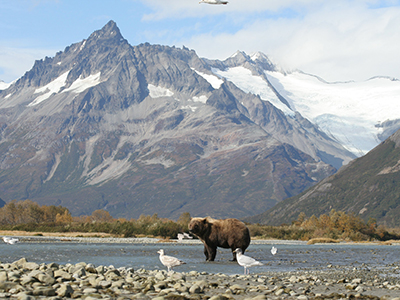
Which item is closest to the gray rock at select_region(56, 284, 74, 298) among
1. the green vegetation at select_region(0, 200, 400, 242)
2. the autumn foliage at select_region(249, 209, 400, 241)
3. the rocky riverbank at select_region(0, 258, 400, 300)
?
the rocky riverbank at select_region(0, 258, 400, 300)

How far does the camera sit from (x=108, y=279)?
23.5 metres

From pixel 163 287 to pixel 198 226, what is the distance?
555 inches

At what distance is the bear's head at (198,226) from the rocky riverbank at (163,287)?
28.7 feet

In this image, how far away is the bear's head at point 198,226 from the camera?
116ft

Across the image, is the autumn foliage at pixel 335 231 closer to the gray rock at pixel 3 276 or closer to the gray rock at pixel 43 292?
the gray rock at pixel 3 276

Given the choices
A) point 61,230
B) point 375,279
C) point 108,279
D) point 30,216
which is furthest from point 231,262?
point 30,216

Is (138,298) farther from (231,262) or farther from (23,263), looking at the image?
(231,262)

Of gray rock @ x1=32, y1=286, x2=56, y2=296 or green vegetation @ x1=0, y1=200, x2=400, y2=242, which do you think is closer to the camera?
gray rock @ x1=32, y1=286, x2=56, y2=296

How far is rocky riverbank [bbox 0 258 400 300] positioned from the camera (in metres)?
19.0

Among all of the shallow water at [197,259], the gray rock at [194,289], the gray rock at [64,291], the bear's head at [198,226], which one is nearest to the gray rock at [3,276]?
the gray rock at [64,291]

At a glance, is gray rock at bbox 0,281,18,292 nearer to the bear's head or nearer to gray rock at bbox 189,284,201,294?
gray rock at bbox 189,284,201,294

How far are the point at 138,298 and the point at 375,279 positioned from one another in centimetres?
1417

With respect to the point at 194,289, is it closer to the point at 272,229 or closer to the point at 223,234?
the point at 223,234

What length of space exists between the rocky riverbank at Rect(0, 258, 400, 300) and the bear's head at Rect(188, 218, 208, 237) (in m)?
8.74
